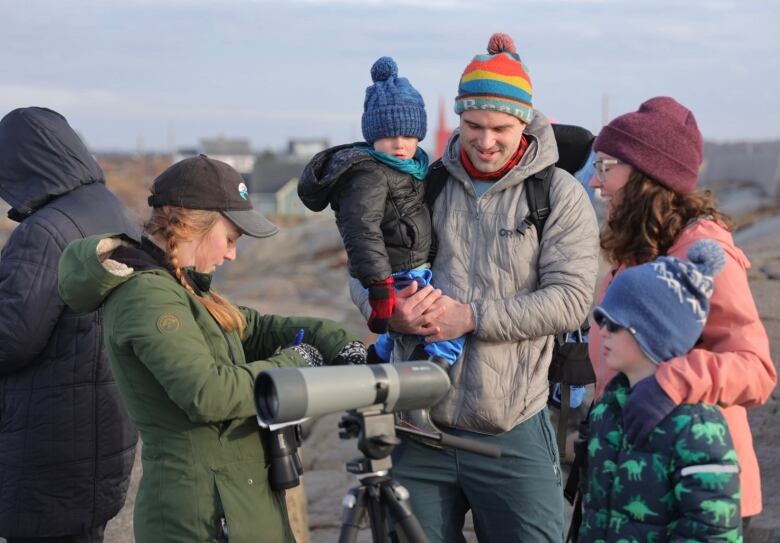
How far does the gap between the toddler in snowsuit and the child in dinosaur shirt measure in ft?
2.21

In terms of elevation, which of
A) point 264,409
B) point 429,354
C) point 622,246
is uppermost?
point 622,246

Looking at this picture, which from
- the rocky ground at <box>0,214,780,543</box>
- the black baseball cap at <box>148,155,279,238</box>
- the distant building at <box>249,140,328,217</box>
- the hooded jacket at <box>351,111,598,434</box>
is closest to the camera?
the black baseball cap at <box>148,155,279,238</box>

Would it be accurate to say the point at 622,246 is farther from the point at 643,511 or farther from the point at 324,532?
the point at 324,532

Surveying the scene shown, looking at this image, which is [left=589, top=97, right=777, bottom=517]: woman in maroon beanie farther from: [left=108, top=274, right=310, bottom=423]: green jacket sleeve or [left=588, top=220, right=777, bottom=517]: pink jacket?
[left=108, top=274, right=310, bottom=423]: green jacket sleeve

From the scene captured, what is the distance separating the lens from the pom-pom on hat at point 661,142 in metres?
2.57

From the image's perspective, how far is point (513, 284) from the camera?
2.99 meters

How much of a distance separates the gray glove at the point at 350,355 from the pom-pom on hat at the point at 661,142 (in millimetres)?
924

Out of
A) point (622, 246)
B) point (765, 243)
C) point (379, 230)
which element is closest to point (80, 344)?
point (379, 230)

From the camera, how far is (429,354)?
9.71 feet

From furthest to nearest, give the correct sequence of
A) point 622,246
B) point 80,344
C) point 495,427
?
point 80,344 < point 495,427 < point 622,246

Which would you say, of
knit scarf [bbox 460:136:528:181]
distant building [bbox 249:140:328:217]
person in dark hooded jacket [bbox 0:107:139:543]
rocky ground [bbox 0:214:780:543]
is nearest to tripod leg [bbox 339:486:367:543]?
knit scarf [bbox 460:136:528:181]

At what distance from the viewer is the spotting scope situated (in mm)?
2066

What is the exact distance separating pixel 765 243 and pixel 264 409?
28.5ft

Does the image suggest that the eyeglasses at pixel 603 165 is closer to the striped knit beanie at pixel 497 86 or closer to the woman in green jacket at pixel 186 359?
the striped knit beanie at pixel 497 86
